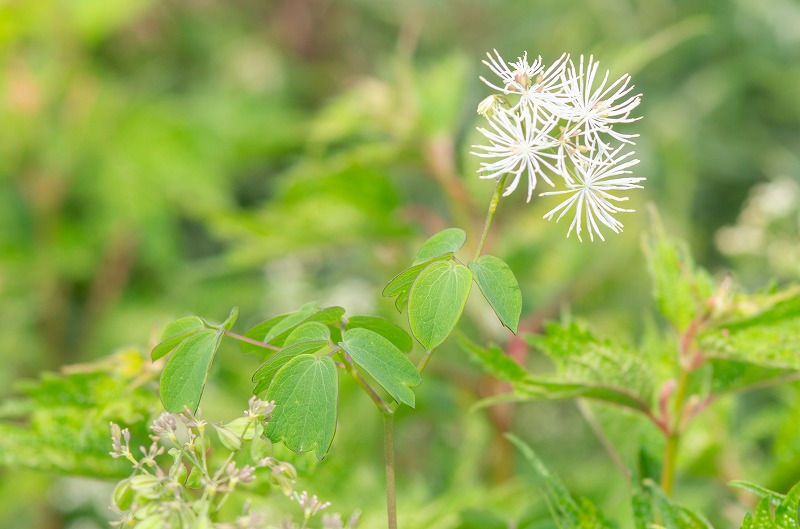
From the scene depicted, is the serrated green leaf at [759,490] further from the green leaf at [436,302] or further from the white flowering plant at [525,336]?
the green leaf at [436,302]

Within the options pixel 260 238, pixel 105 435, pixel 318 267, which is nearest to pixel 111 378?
pixel 105 435

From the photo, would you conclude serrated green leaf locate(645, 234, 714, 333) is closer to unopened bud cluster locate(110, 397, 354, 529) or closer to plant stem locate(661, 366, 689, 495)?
plant stem locate(661, 366, 689, 495)

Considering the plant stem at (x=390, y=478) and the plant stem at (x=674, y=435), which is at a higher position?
the plant stem at (x=674, y=435)

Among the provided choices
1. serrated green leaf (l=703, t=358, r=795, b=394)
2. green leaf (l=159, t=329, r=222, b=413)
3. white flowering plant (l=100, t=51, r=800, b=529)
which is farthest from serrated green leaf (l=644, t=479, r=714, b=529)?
green leaf (l=159, t=329, r=222, b=413)

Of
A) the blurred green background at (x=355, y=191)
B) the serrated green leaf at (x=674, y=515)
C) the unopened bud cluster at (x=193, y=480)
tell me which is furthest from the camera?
the blurred green background at (x=355, y=191)

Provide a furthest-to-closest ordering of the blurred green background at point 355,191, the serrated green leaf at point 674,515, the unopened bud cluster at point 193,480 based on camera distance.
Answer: the blurred green background at point 355,191 → the serrated green leaf at point 674,515 → the unopened bud cluster at point 193,480

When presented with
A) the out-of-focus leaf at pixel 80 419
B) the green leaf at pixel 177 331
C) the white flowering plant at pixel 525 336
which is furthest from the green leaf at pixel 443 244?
the out-of-focus leaf at pixel 80 419

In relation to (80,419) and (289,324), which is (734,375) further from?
(80,419)
